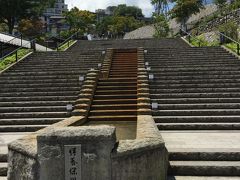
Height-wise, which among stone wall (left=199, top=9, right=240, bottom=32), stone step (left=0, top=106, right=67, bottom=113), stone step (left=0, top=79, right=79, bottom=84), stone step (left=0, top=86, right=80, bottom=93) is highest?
stone wall (left=199, top=9, right=240, bottom=32)

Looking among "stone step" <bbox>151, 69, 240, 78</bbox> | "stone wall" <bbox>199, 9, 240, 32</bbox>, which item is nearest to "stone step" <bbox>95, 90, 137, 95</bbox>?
"stone step" <bbox>151, 69, 240, 78</bbox>

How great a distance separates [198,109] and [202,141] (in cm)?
358

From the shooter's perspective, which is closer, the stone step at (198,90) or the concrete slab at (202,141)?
the concrete slab at (202,141)

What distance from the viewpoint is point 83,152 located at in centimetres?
623

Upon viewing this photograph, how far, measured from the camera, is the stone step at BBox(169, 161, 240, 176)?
7410 mm

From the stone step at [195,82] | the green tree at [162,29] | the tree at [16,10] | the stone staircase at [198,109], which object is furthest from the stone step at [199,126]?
the tree at [16,10]

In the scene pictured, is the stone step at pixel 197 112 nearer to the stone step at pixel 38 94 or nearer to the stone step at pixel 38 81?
the stone step at pixel 38 94

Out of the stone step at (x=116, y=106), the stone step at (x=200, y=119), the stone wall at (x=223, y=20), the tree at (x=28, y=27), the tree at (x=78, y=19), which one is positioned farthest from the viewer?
the tree at (x=78, y=19)

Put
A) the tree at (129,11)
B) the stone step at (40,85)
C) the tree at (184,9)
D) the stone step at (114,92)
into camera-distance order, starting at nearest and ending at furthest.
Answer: the stone step at (114,92) < the stone step at (40,85) < the tree at (184,9) < the tree at (129,11)

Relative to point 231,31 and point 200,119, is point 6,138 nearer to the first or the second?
point 200,119

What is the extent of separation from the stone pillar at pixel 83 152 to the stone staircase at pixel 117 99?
288 centimetres

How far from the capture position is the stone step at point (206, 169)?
7410 mm

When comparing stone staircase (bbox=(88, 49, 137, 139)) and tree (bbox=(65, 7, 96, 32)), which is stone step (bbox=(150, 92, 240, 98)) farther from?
tree (bbox=(65, 7, 96, 32))

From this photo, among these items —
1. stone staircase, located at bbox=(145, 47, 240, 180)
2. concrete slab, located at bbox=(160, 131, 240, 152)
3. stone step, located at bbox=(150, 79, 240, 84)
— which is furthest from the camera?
stone step, located at bbox=(150, 79, 240, 84)
